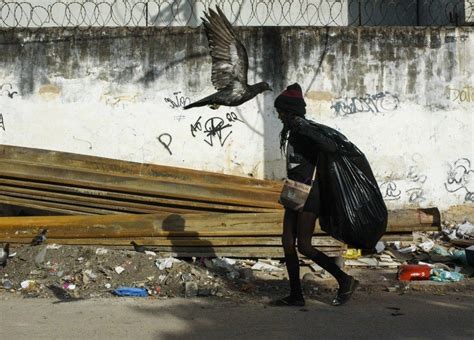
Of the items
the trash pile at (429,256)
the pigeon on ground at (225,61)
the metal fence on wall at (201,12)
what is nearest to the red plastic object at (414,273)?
the trash pile at (429,256)

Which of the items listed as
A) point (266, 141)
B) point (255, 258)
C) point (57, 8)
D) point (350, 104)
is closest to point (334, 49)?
point (350, 104)

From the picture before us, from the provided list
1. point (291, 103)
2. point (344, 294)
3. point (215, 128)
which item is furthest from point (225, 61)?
point (215, 128)

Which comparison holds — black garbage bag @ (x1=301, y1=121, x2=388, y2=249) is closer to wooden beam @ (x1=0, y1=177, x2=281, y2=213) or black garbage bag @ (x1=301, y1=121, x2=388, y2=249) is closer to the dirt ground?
the dirt ground

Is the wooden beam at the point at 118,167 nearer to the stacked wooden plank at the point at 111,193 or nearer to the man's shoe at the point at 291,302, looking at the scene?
the stacked wooden plank at the point at 111,193

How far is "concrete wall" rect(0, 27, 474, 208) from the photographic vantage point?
850 centimetres

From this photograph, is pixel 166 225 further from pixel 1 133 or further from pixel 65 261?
pixel 1 133

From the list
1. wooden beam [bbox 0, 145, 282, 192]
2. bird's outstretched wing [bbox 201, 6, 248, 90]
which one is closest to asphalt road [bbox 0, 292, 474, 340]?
bird's outstretched wing [bbox 201, 6, 248, 90]

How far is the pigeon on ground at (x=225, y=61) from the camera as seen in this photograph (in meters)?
6.19

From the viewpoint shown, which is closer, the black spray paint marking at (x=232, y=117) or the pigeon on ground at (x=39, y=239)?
the pigeon on ground at (x=39, y=239)

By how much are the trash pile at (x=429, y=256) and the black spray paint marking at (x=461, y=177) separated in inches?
24.4

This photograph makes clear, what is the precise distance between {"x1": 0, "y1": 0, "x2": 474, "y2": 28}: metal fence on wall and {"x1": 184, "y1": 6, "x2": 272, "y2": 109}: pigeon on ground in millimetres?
4521

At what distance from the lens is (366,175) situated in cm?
541

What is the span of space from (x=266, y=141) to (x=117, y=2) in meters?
4.07

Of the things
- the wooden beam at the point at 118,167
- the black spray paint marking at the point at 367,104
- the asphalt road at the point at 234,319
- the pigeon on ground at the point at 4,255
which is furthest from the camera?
the black spray paint marking at the point at 367,104
